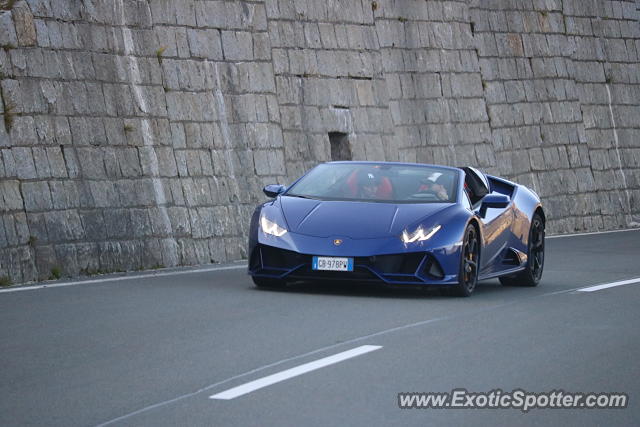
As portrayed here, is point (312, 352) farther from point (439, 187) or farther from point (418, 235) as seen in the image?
point (439, 187)

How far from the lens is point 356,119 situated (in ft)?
74.6

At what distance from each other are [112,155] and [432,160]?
10.1 m

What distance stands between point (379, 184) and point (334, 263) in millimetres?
1572

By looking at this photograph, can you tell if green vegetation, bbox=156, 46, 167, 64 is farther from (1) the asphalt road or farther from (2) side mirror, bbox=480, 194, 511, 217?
(2) side mirror, bbox=480, 194, 511, 217

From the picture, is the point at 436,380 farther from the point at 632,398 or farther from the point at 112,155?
the point at 112,155

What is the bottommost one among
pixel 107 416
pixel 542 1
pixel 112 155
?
pixel 107 416

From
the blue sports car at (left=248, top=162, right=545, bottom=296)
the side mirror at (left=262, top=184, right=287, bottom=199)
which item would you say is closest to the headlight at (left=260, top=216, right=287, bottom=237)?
the blue sports car at (left=248, top=162, right=545, bottom=296)

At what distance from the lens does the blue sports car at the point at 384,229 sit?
1166cm

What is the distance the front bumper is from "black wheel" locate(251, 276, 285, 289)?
304mm

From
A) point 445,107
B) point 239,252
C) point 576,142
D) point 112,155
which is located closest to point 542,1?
point 576,142

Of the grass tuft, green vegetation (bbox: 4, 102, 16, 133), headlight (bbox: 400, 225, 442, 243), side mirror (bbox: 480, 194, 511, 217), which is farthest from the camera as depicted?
green vegetation (bbox: 4, 102, 16, 133)

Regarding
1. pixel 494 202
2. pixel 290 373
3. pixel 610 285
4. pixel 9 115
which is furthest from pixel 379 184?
pixel 290 373

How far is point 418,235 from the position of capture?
1177cm

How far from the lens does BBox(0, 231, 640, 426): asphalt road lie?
21.2 feet
